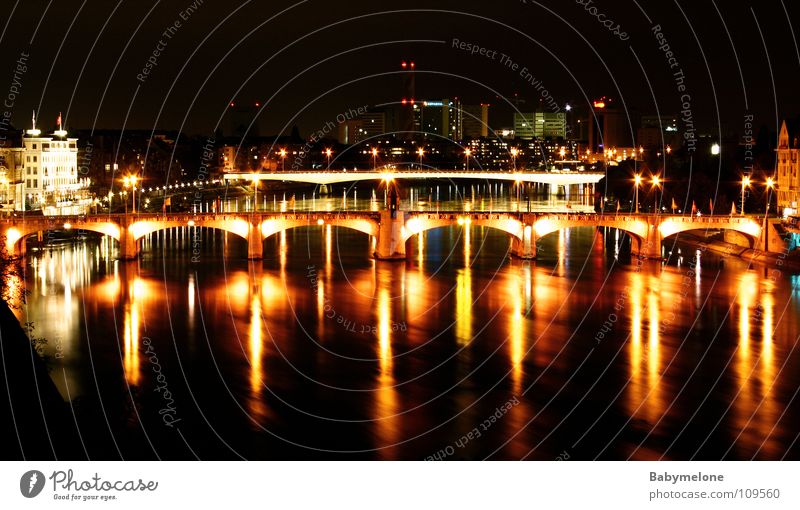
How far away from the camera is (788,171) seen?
34406mm

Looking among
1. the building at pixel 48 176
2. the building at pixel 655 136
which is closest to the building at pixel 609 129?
the building at pixel 655 136

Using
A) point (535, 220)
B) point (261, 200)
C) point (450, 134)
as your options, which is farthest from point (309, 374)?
point (450, 134)

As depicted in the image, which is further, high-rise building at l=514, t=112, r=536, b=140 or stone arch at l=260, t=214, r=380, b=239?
high-rise building at l=514, t=112, r=536, b=140

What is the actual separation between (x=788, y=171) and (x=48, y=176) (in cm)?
2635

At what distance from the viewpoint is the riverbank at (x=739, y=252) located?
2875 cm

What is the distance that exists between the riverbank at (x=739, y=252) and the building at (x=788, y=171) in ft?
6.42

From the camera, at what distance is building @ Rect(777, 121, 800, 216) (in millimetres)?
33250

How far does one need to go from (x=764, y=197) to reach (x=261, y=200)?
2760 centimetres

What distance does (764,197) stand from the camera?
37531 mm

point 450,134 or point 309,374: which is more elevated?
point 450,134

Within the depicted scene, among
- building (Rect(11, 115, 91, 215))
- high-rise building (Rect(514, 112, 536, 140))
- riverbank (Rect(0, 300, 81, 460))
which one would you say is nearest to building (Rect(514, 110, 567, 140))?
high-rise building (Rect(514, 112, 536, 140))

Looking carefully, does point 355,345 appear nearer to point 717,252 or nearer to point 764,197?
point 717,252

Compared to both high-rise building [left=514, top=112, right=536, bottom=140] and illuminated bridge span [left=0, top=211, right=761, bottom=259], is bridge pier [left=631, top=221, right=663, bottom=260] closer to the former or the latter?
illuminated bridge span [left=0, top=211, right=761, bottom=259]

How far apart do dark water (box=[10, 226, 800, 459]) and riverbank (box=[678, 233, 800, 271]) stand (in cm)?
71
